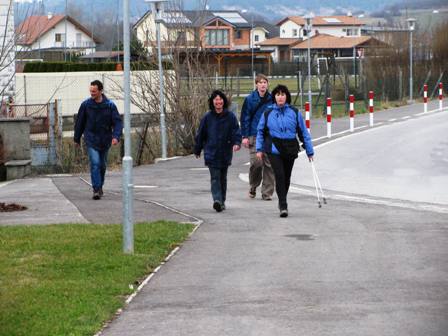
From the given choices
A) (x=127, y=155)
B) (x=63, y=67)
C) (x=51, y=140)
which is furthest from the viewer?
(x=63, y=67)

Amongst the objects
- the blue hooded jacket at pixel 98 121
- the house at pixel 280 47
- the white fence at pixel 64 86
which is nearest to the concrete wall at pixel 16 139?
the blue hooded jacket at pixel 98 121

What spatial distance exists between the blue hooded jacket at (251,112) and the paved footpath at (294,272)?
1051 millimetres

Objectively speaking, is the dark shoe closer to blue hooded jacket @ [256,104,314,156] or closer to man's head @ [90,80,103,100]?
blue hooded jacket @ [256,104,314,156]

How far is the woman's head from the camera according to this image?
14.5 m

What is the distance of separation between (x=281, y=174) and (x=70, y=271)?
491cm

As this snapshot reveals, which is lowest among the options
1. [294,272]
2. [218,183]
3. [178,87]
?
[294,272]

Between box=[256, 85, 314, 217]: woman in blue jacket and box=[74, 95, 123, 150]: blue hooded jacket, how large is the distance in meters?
3.02

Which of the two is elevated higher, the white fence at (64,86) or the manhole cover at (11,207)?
the white fence at (64,86)

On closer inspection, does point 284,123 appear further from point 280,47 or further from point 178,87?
point 280,47

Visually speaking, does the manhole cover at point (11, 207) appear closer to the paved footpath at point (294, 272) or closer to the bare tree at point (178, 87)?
the paved footpath at point (294, 272)

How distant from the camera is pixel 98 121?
17000mm

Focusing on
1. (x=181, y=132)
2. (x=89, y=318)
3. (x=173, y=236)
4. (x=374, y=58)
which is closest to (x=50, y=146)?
(x=181, y=132)

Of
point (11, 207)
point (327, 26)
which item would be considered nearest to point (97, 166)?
point (11, 207)

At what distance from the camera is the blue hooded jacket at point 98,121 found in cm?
1700
